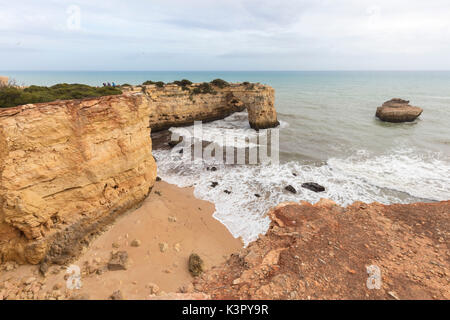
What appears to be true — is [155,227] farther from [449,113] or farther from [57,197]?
[449,113]

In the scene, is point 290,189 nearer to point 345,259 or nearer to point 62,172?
point 345,259

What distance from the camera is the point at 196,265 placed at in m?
6.65

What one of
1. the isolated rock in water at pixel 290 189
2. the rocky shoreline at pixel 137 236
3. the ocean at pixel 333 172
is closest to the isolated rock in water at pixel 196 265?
the rocky shoreline at pixel 137 236

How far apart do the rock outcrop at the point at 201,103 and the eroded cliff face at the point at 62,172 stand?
1539 cm

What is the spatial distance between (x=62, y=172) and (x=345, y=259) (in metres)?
8.69

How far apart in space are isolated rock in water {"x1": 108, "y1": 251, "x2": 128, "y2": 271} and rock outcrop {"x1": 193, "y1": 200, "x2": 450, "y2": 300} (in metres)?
2.54

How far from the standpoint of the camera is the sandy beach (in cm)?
548

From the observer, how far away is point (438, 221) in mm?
7293

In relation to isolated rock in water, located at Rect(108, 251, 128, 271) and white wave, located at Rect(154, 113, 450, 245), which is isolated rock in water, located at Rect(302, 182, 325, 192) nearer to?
white wave, located at Rect(154, 113, 450, 245)

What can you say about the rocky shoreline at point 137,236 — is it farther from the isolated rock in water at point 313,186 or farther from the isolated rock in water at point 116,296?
the isolated rock in water at point 313,186

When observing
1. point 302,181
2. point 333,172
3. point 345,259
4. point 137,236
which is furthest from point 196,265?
point 333,172

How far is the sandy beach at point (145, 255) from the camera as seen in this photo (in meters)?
5.48
